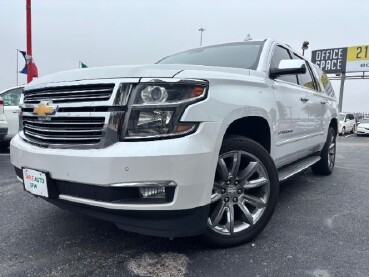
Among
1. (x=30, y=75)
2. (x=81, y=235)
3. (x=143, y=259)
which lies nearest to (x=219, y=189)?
(x=143, y=259)

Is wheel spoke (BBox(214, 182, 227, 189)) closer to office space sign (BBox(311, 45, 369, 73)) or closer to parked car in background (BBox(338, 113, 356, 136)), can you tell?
parked car in background (BBox(338, 113, 356, 136))

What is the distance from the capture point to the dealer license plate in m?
2.41

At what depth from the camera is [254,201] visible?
2775 millimetres

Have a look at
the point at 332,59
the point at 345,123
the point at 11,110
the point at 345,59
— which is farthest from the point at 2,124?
the point at 332,59

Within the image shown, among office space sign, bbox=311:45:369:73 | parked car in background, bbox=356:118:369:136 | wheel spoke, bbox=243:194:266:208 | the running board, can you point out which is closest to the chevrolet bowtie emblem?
wheel spoke, bbox=243:194:266:208

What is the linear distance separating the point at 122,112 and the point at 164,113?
26 cm

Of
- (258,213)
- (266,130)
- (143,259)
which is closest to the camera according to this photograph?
(143,259)

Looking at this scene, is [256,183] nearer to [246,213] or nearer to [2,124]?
[246,213]

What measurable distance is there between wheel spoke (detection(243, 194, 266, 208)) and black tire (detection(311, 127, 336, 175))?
3137mm

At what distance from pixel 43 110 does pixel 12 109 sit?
16.4 ft

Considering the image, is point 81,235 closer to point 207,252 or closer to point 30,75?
point 207,252

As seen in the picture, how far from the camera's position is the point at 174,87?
2232mm

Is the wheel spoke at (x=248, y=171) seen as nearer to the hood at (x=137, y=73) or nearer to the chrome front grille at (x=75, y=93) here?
the hood at (x=137, y=73)

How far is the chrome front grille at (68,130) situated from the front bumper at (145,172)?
9 centimetres
